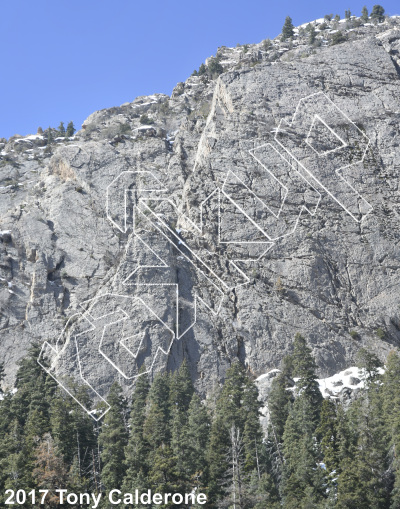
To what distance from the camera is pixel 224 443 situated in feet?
170

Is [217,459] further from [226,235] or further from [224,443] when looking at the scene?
[226,235]

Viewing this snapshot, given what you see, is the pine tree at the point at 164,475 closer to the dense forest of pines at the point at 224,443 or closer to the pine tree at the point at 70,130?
the dense forest of pines at the point at 224,443

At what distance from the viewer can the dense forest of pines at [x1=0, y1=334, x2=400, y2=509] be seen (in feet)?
152

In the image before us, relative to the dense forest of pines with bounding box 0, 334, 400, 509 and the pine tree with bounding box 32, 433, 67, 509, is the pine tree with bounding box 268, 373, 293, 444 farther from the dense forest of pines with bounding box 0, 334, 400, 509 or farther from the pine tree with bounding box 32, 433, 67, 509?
the pine tree with bounding box 32, 433, 67, 509

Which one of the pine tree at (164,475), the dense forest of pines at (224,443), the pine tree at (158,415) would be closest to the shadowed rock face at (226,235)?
the pine tree at (158,415)

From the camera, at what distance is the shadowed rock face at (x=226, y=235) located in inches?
2817

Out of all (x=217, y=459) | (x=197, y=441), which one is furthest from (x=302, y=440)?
(x=197, y=441)

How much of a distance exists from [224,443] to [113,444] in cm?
778

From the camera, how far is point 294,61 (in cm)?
9912

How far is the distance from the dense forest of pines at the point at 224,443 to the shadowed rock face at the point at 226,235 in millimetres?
7689

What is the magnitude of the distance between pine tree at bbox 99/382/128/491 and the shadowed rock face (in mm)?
8298

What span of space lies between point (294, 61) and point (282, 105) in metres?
10.4

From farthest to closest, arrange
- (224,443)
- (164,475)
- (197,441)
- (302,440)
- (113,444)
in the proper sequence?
(113,444), (197,441), (224,443), (302,440), (164,475)

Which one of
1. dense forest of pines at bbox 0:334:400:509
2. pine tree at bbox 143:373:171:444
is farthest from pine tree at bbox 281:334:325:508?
pine tree at bbox 143:373:171:444
